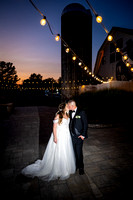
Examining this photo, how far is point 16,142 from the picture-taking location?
5586 mm

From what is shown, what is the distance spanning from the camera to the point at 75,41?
2067cm

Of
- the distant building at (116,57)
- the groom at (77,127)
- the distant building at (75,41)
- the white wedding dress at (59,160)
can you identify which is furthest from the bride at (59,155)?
the distant building at (75,41)

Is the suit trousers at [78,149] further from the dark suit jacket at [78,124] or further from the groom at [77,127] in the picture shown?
the dark suit jacket at [78,124]

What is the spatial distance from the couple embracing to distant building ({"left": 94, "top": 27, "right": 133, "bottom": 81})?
47.6 feet

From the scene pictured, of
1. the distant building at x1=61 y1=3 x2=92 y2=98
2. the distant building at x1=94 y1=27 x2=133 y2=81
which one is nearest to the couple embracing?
the distant building at x1=94 y1=27 x2=133 y2=81

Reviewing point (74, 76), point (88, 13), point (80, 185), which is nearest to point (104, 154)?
point (80, 185)

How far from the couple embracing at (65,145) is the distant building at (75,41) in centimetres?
1840

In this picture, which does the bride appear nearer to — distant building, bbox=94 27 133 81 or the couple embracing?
the couple embracing

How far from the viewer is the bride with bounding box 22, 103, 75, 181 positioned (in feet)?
10.3

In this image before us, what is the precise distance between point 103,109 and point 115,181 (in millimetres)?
6255

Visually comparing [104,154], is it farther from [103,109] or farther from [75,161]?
[103,109]

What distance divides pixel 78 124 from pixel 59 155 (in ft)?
2.80

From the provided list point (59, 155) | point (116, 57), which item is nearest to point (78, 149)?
point (59, 155)

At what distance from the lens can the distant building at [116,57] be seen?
15625mm
